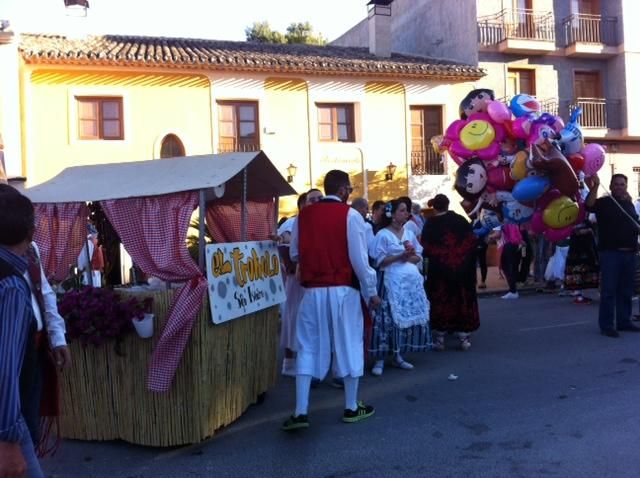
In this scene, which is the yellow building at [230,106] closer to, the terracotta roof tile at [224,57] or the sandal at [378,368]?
the terracotta roof tile at [224,57]

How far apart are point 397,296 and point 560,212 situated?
2.41 meters

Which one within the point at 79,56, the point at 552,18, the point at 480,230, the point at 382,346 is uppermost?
the point at 552,18

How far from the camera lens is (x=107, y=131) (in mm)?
17016

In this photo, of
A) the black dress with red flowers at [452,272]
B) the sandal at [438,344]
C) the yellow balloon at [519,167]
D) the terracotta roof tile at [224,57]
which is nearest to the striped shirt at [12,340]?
the black dress with red flowers at [452,272]

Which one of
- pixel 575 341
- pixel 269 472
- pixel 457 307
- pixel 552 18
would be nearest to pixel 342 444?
pixel 269 472

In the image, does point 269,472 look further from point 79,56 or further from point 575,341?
point 79,56

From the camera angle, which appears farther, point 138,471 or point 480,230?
point 480,230

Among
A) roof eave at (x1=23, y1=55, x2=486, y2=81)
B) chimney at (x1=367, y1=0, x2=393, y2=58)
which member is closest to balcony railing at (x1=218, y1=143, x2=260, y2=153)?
roof eave at (x1=23, y1=55, x2=486, y2=81)

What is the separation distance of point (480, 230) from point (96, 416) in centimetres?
532

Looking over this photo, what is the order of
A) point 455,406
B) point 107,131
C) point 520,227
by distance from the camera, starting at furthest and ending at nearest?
point 107,131
point 520,227
point 455,406

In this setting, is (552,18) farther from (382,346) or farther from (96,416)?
(96,416)

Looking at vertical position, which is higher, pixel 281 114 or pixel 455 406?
pixel 281 114

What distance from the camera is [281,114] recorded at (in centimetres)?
1802

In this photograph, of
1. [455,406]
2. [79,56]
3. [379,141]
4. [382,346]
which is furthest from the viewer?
[379,141]
